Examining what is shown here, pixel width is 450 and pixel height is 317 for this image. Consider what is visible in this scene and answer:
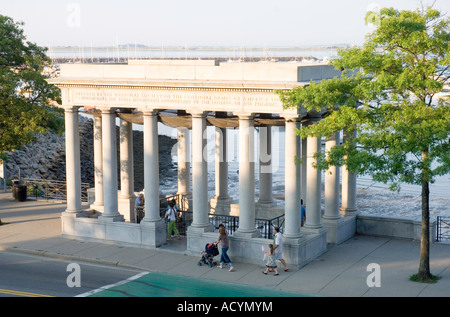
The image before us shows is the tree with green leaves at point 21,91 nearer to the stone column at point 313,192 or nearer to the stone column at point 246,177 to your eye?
the stone column at point 246,177

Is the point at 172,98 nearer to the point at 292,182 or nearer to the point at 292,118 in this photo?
the point at 292,118

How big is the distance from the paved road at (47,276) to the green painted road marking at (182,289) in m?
0.78

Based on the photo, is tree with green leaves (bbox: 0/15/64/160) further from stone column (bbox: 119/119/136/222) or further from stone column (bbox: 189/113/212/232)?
stone column (bbox: 189/113/212/232)

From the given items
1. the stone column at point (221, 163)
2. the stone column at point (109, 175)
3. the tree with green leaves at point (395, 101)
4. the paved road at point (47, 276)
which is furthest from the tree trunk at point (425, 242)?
the stone column at point (109, 175)

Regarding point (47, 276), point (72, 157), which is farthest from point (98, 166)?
point (47, 276)

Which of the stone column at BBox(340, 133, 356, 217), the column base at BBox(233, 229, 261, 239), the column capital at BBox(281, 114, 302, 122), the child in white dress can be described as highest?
the column capital at BBox(281, 114, 302, 122)

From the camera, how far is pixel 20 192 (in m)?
35.5

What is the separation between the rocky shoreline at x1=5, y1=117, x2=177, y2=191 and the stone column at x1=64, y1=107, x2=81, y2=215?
21066 mm

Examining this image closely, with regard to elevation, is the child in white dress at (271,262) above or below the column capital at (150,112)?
below

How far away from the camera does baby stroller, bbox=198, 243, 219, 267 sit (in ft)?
75.1

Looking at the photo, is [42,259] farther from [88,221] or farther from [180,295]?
[180,295]

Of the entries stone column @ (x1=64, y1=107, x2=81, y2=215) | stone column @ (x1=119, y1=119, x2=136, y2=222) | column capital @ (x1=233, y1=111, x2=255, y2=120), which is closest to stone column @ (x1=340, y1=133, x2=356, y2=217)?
column capital @ (x1=233, y1=111, x2=255, y2=120)

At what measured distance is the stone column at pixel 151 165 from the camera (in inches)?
998

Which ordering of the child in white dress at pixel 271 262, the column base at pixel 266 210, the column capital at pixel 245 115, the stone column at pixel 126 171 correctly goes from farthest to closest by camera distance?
the stone column at pixel 126 171 → the column base at pixel 266 210 → the column capital at pixel 245 115 → the child in white dress at pixel 271 262
